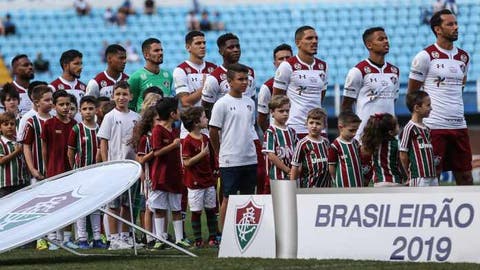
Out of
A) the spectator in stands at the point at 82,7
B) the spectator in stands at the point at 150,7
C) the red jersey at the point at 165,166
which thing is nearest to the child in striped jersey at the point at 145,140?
the red jersey at the point at 165,166

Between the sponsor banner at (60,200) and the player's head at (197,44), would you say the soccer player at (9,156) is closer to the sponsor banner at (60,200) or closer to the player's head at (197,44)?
the player's head at (197,44)

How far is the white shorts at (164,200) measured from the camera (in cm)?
1129

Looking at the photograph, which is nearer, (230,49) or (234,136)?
(234,136)

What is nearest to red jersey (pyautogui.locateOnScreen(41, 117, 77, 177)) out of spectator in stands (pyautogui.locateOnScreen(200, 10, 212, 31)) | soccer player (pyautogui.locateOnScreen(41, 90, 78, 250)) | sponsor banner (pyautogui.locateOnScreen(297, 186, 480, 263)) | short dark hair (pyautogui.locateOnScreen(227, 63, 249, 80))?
soccer player (pyautogui.locateOnScreen(41, 90, 78, 250))

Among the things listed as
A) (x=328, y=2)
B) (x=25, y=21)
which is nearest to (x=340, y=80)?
(x=328, y=2)

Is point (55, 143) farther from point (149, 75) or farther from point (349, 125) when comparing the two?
point (349, 125)

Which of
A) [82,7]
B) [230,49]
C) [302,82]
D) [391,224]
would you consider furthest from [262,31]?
[391,224]

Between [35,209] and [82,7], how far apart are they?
25467 millimetres

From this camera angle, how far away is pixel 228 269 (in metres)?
8.13

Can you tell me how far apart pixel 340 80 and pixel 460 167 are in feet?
57.0

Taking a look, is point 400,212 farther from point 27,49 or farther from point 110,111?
point 27,49

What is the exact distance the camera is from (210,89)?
1231 centimetres

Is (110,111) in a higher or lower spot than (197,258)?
higher

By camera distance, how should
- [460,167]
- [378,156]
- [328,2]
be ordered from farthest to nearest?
[328,2]
[460,167]
[378,156]
